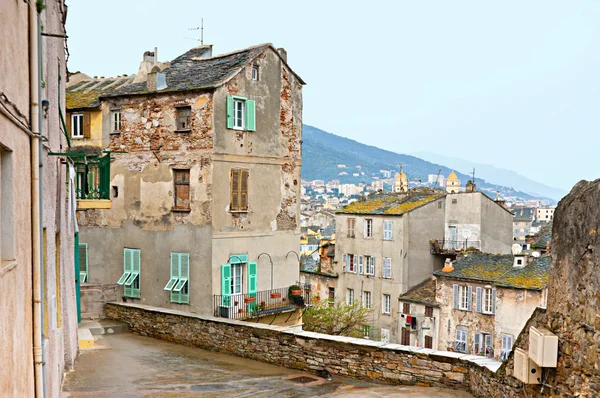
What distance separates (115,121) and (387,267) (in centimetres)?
3428

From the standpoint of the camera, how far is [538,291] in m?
39.8

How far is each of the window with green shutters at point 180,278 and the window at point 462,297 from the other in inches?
1098

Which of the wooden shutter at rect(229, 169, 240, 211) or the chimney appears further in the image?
the chimney

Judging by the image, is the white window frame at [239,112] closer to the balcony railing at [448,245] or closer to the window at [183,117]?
the window at [183,117]

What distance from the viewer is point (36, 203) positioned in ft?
21.1

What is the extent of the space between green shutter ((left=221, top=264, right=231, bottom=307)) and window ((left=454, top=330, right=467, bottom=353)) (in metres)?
28.5

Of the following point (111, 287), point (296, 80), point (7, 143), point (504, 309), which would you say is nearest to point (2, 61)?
point (7, 143)

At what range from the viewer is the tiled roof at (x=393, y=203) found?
176 ft

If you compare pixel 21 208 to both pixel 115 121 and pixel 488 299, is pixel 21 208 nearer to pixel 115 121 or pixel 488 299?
pixel 115 121

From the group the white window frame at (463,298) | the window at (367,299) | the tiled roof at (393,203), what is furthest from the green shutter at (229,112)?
the window at (367,299)

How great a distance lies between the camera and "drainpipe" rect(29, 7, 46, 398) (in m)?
6.40

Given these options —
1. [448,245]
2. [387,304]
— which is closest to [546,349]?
[387,304]

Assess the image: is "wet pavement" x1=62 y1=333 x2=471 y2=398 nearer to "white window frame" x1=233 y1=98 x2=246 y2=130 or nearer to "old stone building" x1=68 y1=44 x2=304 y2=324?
"old stone building" x1=68 y1=44 x2=304 y2=324

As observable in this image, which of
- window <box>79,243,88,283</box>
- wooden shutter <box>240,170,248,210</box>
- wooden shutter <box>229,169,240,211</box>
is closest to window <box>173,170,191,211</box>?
wooden shutter <box>229,169,240,211</box>
